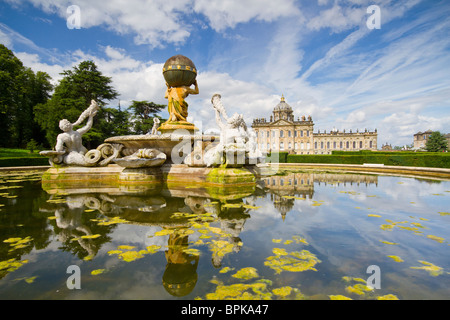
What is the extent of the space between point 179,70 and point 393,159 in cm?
1571

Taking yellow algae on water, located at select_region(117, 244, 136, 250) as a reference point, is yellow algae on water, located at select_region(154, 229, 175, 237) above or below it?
above

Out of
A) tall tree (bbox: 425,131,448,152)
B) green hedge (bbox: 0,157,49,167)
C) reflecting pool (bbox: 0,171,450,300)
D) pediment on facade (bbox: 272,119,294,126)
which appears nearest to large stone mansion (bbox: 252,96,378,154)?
pediment on facade (bbox: 272,119,294,126)

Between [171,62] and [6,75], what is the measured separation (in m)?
27.7

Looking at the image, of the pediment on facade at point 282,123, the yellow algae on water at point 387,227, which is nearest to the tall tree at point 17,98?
the yellow algae on water at point 387,227

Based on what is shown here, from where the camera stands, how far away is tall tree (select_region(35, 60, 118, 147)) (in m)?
24.4

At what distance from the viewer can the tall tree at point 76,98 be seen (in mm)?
24391

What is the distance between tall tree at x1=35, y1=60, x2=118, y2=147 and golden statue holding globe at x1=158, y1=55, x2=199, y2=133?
20.4 metres

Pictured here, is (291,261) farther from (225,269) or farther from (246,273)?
(225,269)

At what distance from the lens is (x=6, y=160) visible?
12.7 m

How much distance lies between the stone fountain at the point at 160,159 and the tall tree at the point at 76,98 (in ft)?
65.6

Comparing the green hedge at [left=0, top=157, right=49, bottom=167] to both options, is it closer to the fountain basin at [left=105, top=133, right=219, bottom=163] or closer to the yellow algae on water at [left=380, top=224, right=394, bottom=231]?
the fountain basin at [left=105, top=133, right=219, bottom=163]

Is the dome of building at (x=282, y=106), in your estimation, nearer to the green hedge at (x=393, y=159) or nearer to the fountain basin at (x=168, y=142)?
the green hedge at (x=393, y=159)

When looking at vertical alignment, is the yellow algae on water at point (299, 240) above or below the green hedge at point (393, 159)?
below
